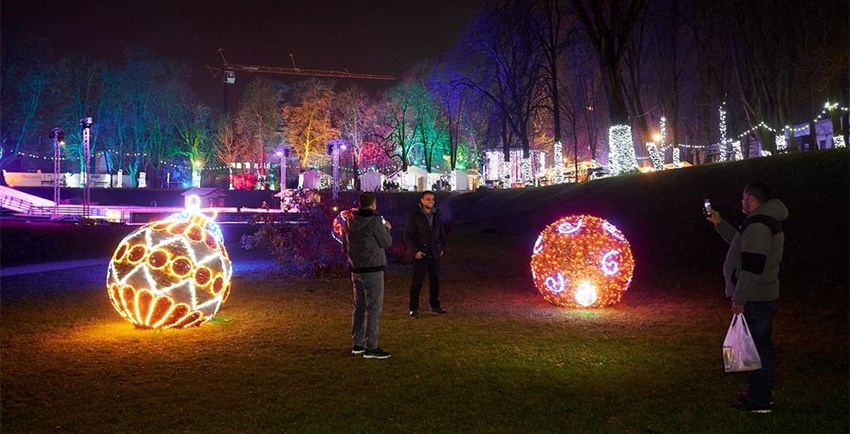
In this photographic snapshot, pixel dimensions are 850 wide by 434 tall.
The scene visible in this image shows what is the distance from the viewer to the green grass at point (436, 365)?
5465mm

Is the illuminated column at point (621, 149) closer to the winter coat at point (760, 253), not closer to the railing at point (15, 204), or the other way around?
the winter coat at point (760, 253)

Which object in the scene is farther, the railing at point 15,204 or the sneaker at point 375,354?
the railing at point 15,204

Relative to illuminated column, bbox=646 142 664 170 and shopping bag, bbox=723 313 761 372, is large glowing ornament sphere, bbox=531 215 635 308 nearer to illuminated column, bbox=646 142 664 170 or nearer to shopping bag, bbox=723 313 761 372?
shopping bag, bbox=723 313 761 372

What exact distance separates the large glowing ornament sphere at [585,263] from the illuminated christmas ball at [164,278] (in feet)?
18.0

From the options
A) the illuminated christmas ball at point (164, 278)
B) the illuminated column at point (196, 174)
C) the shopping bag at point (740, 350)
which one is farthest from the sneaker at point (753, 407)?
the illuminated column at point (196, 174)

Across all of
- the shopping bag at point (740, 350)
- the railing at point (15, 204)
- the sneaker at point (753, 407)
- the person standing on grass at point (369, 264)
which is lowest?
the sneaker at point (753, 407)

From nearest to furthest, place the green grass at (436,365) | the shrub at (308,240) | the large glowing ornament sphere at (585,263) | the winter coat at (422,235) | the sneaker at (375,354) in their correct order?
the green grass at (436,365) < the sneaker at (375,354) < the winter coat at (422,235) < the large glowing ornament sphere at (585,263) < the shrub at (308,240)

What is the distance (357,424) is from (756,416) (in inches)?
134

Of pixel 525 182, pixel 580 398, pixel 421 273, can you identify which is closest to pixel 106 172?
pixel 525 182

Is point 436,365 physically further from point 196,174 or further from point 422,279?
point 196,174

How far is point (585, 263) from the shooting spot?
10.6 meters

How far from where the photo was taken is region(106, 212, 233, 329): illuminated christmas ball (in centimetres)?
864

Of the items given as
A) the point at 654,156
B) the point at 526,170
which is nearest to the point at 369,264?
the point at 654,156

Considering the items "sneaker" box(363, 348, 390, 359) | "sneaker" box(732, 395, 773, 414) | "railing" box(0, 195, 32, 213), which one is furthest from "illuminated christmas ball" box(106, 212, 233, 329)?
"railing" box(0, 195, 32, 213)
